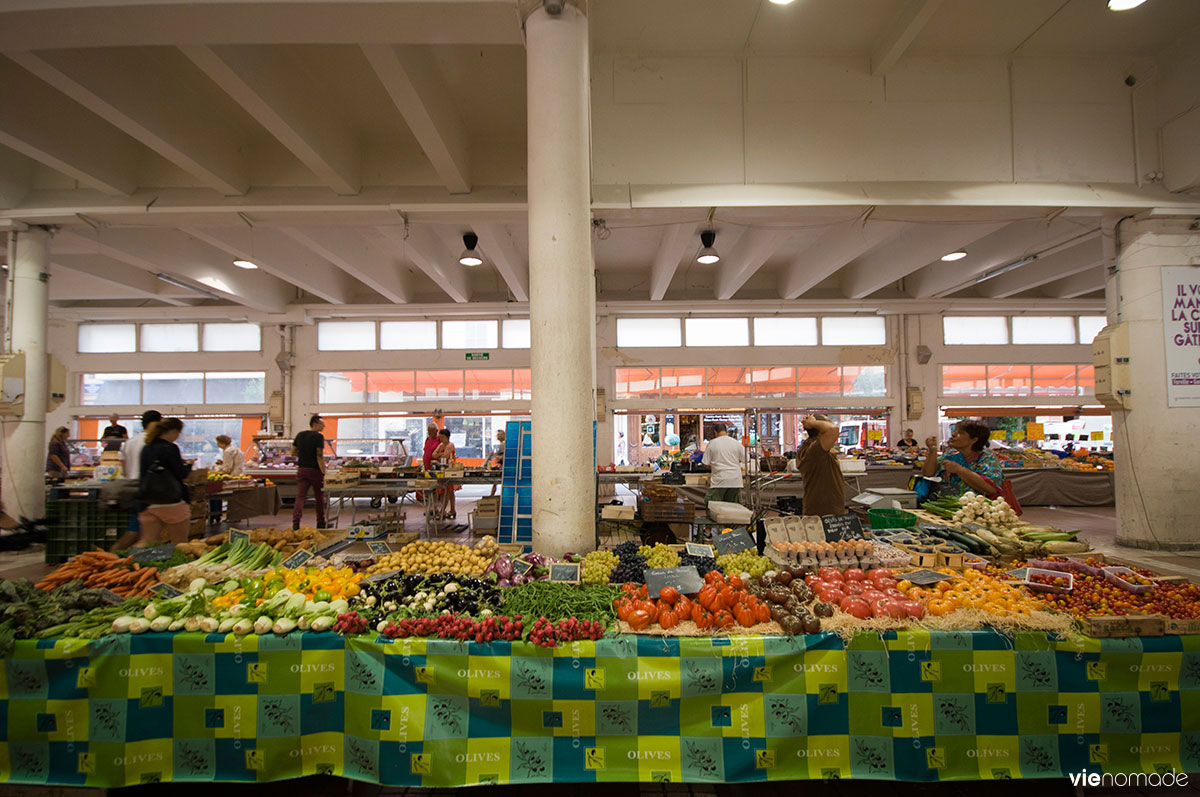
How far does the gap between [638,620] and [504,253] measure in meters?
9.18

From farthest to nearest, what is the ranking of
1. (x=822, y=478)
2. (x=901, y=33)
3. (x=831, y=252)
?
(x=831, y=252), (x=901, y=33), (x=822, y=478)

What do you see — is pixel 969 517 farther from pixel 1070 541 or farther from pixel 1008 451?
pixel 1008 451

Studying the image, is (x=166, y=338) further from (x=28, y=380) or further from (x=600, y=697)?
(x=600, y=697)

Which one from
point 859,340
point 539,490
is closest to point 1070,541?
point 539,490

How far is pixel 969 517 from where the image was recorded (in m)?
4.69

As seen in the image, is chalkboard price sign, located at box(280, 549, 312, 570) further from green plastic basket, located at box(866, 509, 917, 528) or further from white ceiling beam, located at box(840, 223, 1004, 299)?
white ceiling beam, located at box(840, 223, 1004, 299)

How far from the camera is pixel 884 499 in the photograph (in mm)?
5852

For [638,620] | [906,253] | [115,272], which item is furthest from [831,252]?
[115,272]

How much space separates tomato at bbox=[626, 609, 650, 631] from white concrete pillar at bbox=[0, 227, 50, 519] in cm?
932

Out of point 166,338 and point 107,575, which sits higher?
point 166,338

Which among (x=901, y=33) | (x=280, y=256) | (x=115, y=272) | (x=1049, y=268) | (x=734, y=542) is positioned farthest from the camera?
(x=1049, y=268)

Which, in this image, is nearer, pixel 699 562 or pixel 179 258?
pixel 699 562

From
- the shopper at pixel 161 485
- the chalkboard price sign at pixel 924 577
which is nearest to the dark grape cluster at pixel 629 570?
the chalkboard price sign at pixel 924 577

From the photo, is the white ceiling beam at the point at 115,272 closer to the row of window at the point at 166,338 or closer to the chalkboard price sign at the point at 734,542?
the row of window at the point at 166,338
